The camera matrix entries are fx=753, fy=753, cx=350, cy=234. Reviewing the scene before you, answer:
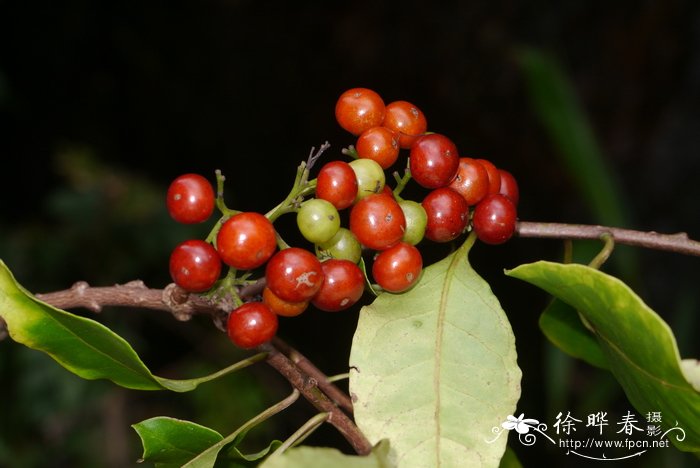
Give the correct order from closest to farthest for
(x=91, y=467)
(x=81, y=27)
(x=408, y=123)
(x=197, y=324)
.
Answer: (x=408, y=123) < (x=91, y=467) < (x=81, y=27) < (x=197, y=324)

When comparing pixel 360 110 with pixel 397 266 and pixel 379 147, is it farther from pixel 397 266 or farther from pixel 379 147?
pixel 397 266

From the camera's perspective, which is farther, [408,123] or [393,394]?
[408,123]

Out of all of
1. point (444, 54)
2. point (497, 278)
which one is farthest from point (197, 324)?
point (444, 54)

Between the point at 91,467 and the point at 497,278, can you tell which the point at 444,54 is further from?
the point at 91,467

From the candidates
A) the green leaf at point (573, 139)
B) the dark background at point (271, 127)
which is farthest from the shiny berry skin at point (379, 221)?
the dark background at point (271, 127)

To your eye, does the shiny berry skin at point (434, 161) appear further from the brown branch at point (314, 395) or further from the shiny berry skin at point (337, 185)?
the brown branch at point (314, 395)

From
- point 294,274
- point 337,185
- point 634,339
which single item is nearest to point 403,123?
point 337,185
